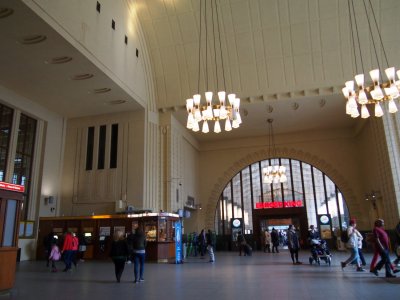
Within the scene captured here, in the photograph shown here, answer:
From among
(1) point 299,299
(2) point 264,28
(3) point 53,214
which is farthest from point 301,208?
(1) point 299,299

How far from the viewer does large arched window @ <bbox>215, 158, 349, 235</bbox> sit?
20.0 m

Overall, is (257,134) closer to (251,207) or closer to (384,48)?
(251,207)

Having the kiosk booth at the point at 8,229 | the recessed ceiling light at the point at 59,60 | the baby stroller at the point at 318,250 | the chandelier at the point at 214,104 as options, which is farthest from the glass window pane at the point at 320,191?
the kiosk booth at the point at 8,229

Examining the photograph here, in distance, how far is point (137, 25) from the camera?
605 inches

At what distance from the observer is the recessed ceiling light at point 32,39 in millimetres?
10344

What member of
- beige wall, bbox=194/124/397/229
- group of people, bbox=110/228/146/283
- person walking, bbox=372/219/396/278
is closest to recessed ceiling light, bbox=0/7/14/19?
group of people, bbox=110/228/146/283

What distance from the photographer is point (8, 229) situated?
5805mm

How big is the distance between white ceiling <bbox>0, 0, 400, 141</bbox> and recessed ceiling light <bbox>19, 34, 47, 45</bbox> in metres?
1.49

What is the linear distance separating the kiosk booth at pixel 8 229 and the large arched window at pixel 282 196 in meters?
16.5

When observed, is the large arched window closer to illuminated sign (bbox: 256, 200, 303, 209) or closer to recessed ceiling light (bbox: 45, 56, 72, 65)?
illuminated sign (bbox: 256, 200, 303, 209)

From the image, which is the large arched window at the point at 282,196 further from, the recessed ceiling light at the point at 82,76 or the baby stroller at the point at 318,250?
the recessed ceiling light at the point at 82,76

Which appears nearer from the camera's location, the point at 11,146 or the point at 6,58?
the point at 6,58

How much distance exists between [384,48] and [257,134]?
28.6ft

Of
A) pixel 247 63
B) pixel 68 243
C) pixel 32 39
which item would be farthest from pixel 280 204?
pixel 32 39
